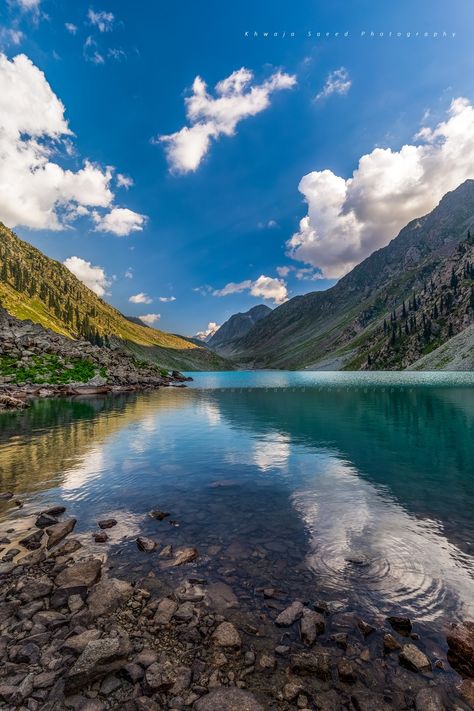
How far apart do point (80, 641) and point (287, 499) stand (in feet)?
38.4

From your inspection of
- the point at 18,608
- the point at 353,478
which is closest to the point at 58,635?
the point at 18,608

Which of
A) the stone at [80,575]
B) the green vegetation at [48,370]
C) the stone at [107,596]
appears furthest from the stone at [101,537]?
the green vegetation at [48,370]

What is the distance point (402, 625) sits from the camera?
866 cm

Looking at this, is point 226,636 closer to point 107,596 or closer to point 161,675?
point 161,675

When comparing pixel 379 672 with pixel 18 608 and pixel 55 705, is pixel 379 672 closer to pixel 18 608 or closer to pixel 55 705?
pixel 55 705

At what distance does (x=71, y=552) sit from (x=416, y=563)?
12.1m

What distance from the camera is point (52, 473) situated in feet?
71.4

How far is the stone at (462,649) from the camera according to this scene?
750cm

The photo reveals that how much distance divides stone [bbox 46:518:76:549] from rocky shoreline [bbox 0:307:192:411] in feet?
161

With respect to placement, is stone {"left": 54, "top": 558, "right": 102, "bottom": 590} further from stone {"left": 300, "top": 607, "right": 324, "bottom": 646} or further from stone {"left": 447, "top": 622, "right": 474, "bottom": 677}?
stone {"left": 447, "top": 622, "right": 474, "bottom": 677}

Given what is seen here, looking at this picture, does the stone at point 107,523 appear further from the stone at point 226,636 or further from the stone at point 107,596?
the stone at point 226,636

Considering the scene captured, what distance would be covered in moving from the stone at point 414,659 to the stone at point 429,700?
1.73 ft

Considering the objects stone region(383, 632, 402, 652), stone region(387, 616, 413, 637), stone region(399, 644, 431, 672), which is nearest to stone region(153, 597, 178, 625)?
stone region(383, 632, 402, 652)

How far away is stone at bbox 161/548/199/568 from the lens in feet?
37.8
